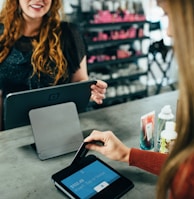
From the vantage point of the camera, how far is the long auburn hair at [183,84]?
25.6 inches

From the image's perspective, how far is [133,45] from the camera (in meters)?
4.29

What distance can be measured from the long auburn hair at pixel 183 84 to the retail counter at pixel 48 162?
0.38 meters

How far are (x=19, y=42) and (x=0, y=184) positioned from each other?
3.15 feet

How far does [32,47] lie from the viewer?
182 centimetres

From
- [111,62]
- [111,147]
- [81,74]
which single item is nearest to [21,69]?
[81,74]

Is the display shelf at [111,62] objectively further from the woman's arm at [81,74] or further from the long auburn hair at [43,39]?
the long auburn hair at [43,39]

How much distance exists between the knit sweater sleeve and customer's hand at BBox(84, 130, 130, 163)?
33 millimetres

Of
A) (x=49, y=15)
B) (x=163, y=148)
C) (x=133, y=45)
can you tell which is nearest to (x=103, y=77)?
(x=133, y=45)

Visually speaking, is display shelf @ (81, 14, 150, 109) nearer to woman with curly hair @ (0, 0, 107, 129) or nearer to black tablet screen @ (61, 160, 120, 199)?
woman with curly hair @ (0, 0, 107, 129)

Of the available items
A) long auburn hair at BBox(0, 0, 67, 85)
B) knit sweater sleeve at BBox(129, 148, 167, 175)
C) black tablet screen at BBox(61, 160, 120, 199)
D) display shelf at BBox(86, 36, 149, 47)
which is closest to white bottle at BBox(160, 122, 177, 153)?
knit sweater sleeve at BBox(129, 148, 167, 175)

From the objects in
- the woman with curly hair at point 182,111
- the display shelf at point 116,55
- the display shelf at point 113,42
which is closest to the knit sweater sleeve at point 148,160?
the woman with curly hair at point 182,111

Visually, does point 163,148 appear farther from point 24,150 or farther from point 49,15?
point 49,15

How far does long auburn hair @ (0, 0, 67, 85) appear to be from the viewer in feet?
5.87

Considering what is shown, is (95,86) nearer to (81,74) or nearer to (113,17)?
(81,74)
